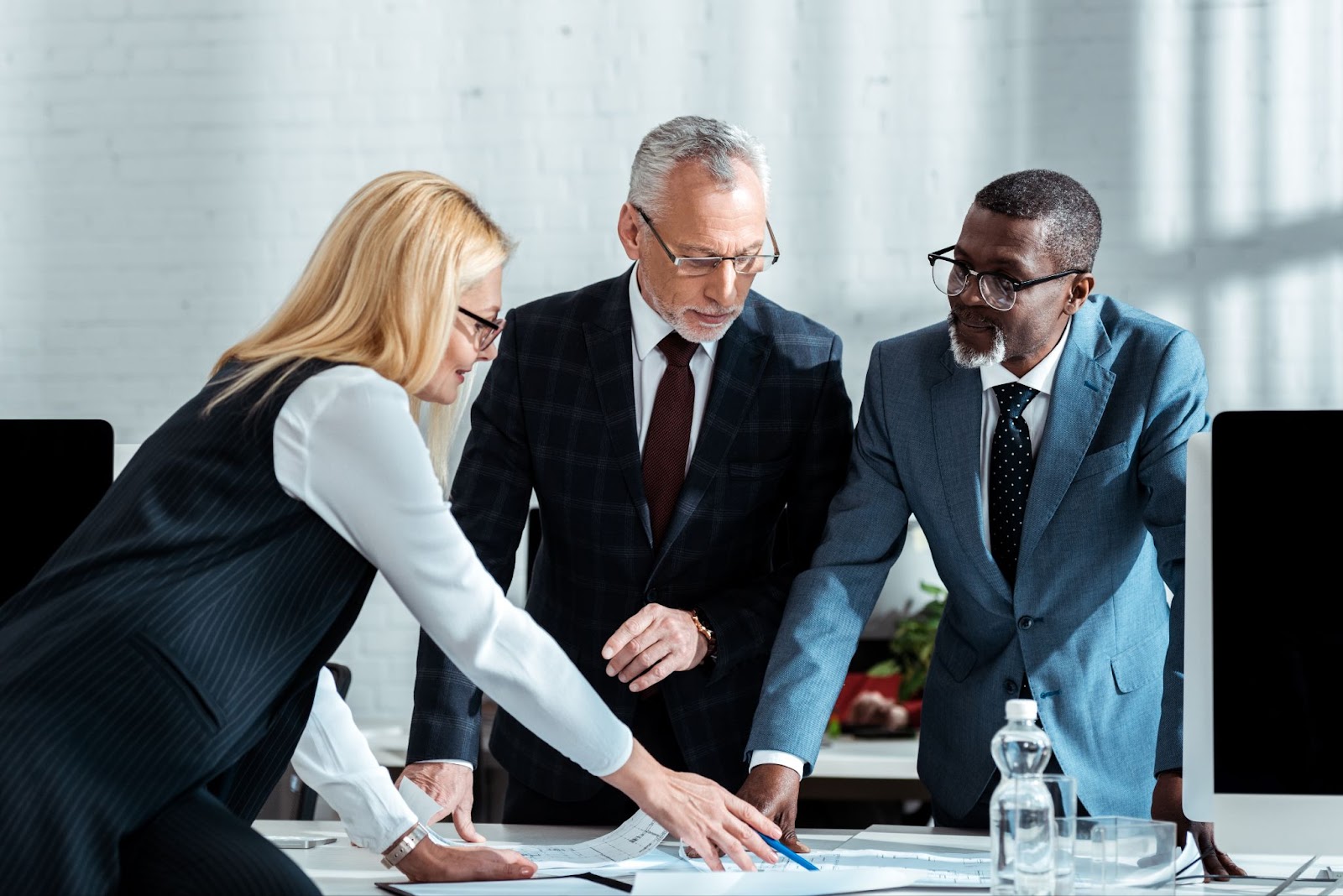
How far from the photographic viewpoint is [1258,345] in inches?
160

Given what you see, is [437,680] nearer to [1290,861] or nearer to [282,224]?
[1290,861]

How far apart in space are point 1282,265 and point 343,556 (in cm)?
346

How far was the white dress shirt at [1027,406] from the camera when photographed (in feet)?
6.34

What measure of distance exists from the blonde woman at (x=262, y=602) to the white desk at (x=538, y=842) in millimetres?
151

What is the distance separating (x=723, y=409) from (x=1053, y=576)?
19.3 inches

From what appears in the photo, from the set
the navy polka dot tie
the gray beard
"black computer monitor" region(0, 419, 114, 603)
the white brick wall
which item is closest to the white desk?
the navy polka dot tie

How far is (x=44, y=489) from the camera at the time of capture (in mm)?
1738

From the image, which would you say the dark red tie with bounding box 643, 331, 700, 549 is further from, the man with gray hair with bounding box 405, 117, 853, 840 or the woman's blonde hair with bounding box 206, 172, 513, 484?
the woman's blonde hair with bounding box 206, 172, 513, 484

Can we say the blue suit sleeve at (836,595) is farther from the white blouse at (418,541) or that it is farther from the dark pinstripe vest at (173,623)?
the dark pinstripe vest at (173,623)

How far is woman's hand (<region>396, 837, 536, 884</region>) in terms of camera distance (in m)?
1.47

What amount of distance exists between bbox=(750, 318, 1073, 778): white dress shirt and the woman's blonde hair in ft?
2.72

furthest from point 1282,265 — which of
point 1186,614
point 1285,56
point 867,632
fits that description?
point 1186,614

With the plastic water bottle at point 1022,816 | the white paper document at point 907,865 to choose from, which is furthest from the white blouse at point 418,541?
the plastic water bottle at point 1022,816

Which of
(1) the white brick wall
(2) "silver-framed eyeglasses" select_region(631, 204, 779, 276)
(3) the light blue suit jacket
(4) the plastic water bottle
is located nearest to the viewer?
(4) the plastic water bottle
